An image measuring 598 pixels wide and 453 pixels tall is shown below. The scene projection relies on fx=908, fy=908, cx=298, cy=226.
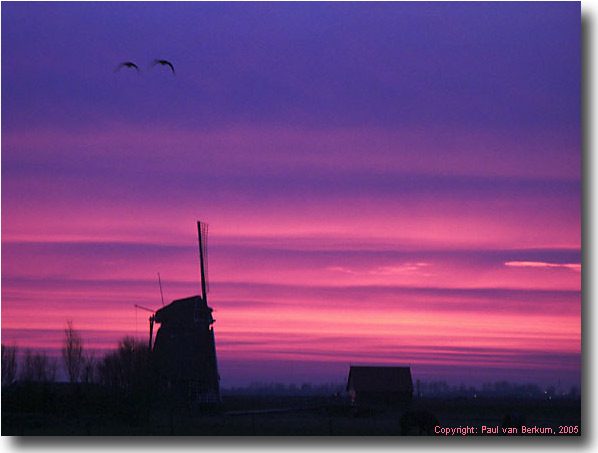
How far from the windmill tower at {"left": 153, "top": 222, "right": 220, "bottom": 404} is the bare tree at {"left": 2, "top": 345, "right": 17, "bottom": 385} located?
13.5 m

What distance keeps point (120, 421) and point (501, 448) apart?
51.0 feet

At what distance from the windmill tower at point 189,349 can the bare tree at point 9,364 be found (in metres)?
13.5

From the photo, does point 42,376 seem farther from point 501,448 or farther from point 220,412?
point 501,448

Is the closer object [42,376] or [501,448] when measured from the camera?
[501,448]

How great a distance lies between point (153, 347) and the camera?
150 feet

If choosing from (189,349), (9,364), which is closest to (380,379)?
(189,349)

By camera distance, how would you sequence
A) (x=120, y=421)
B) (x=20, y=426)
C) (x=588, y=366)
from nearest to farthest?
(x=588, y=366)
(x=20, y=426)
(x=120, y=421)

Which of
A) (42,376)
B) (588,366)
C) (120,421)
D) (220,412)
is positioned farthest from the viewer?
(220,412)

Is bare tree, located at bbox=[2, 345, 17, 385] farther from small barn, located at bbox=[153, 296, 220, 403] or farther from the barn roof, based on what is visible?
the barn roof

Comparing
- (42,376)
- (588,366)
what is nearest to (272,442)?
(588,366)

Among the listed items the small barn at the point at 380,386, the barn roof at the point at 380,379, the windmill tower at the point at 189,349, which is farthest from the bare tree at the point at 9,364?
the barn roof at the point at 380,379

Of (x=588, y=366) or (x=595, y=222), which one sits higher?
(x=595, y=222)

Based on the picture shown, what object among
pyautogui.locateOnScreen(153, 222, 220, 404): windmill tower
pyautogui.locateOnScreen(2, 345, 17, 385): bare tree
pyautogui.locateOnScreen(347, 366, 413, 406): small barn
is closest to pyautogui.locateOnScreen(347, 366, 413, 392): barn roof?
pyautogui.locateOnScreen(347, 366, 413, 406): small barn

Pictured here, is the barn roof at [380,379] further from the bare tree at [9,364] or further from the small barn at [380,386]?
the bare tree at [9,364]
